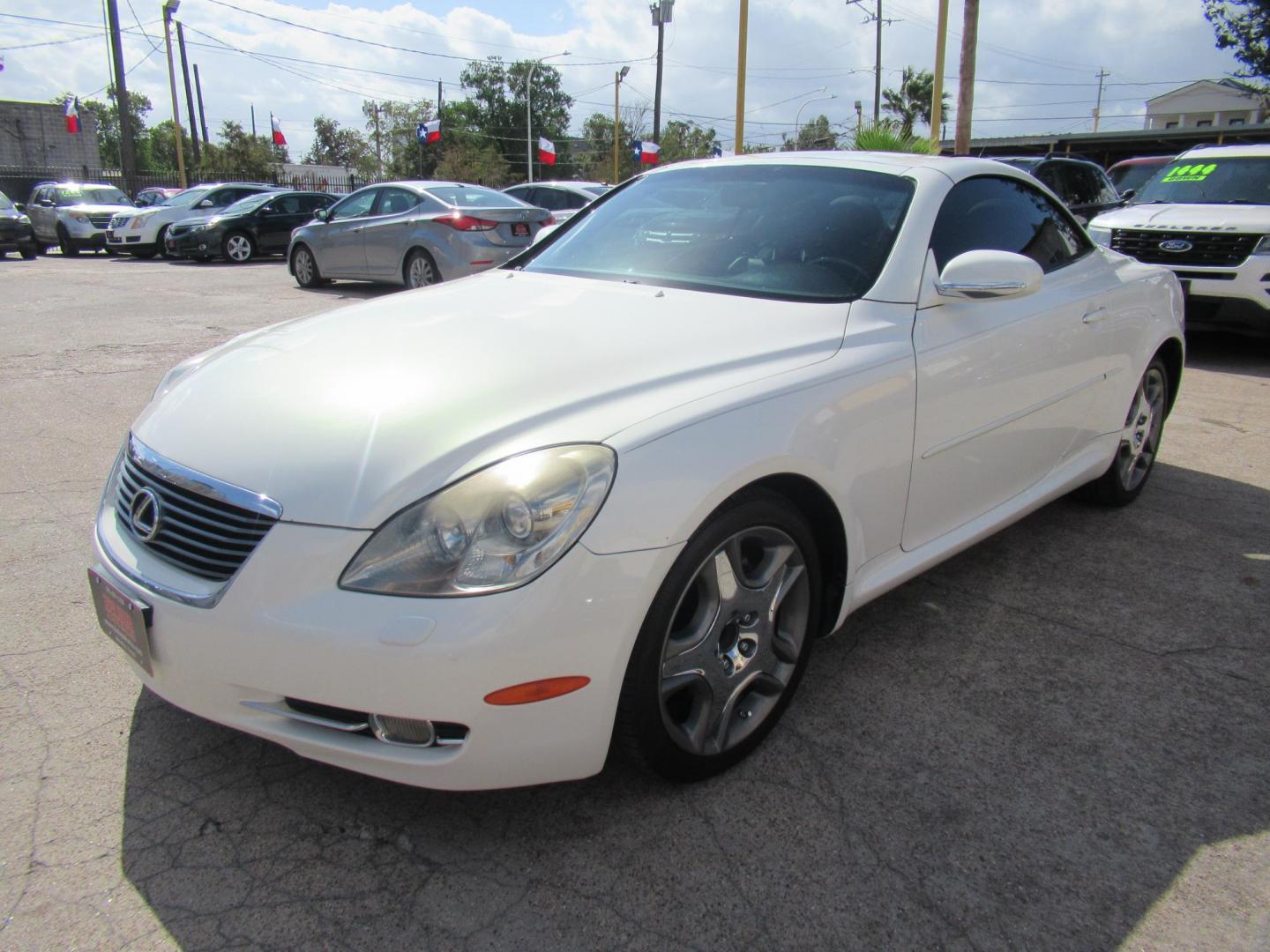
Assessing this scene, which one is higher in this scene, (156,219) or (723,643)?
(156,219)

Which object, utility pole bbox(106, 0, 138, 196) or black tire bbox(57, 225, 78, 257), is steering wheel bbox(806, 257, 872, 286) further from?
utility pole bbox(106, 0, 138, 196)

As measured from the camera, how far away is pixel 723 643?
7.75ft

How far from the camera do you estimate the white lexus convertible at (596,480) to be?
6.23ft

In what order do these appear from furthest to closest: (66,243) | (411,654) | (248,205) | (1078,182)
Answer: (66,243), (248,205), (1078,182), (411,654)

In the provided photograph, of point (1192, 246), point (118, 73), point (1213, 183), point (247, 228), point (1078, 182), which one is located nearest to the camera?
point (1192, 246)

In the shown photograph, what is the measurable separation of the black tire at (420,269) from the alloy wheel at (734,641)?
943cm

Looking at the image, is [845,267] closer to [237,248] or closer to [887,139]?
[887,139]

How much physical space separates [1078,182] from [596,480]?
10.7 meters

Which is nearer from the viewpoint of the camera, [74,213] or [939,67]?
[939,67]

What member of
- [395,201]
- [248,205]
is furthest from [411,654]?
[248,205]

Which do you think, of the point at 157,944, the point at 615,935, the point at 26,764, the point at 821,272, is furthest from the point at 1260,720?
the point at 26,764

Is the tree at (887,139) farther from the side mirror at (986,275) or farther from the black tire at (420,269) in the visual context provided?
the side mirror at (986,275)

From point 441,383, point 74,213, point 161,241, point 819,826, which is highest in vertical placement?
point 74,213

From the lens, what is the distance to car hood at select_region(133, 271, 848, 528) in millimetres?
2010
